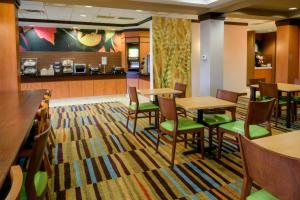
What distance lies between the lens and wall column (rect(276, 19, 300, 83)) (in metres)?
7.75

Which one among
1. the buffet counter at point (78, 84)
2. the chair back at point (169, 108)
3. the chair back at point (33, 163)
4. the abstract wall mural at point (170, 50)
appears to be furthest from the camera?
the buffet counter at point (78, 84)

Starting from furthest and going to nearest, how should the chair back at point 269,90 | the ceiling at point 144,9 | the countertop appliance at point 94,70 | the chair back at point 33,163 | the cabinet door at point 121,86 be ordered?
the cabinet door at point 121,86
the countertop appliance at point 94,70
the ceiling at point 144,9
the chair back at point 269,90
the chair back at point 33,163

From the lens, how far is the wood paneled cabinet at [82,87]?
27.7ft

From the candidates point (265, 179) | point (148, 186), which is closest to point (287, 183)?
point (265, 179)

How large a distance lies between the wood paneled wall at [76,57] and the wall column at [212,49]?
197 inches

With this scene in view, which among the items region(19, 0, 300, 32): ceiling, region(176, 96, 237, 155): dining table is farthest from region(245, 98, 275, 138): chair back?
region(19, 0, 300, 32): ceiling

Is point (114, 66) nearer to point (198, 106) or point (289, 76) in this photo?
point (289, 76)

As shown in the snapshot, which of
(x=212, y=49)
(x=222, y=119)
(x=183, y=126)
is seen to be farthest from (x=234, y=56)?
(x=183, y=126)

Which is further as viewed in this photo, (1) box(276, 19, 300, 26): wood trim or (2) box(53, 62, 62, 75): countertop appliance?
(2) box(53, 62, 62, 75): countertop appliance

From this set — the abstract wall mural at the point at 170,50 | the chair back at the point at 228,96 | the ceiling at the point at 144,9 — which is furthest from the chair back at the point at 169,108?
the abstract wall mural at the point at 170,50

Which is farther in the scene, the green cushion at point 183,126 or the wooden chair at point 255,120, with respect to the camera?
the green cushion at point 183,126

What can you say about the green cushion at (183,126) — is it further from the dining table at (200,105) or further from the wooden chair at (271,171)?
the wooden chair at (271,171)

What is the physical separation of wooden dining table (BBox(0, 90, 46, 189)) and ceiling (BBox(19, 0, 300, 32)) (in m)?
2.72

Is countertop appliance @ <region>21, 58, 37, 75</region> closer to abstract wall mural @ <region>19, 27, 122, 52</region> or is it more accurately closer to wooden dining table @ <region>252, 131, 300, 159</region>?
abstract wall mural @ <region>19, 27, 122, 52</region>
